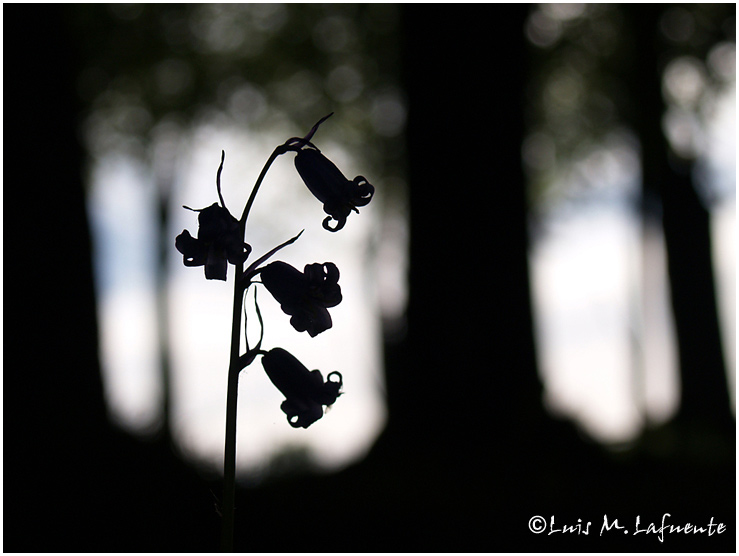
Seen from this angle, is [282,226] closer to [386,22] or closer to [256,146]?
[256,146]

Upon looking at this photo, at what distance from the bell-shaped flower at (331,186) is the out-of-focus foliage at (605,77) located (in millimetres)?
6944

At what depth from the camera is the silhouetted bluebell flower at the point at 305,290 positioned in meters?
1.71

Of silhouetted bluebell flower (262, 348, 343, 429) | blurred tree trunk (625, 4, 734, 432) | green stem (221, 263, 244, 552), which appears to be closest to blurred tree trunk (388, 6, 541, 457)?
silhouetted bluebell flower (262, 348, 343, 429)

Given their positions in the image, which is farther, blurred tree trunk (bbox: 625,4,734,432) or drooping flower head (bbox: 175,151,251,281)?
blurred tree trunk (bbox: 625,4,734,432)

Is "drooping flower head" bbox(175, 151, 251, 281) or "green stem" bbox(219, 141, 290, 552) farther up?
"drooping flower head" bbox(175, 151, 251, 281)

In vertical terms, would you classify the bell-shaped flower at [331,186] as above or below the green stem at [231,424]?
above

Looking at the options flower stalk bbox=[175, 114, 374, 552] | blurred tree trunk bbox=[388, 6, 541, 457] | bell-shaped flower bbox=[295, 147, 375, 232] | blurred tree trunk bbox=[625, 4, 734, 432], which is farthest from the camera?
blurred tree trunk bbox=[625, 4, 734, 432]

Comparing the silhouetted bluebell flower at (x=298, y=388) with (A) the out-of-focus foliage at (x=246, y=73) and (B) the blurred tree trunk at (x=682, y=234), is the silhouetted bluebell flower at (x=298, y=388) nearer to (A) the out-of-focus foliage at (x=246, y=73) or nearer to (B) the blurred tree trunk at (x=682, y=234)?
(B) the blurred tree trunk at (x=682, y=234)

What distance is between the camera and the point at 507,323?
503cm

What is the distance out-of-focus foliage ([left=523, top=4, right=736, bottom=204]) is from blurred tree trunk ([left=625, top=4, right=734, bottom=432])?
0.47 ft

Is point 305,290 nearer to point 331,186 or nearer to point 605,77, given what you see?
point 331,186

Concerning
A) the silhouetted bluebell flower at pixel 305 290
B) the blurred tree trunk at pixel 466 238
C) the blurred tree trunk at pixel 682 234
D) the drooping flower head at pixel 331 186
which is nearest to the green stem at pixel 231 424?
the silhouetted bluebell flower at pixel 305 290

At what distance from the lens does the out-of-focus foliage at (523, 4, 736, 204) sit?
28.1 feet

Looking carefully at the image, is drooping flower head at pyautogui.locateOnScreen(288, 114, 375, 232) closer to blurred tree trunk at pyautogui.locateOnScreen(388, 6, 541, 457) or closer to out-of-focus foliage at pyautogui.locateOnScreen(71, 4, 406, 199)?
blurred tree trunk at pyautogui.locateOnScreen(388, 6, 541, 457)
